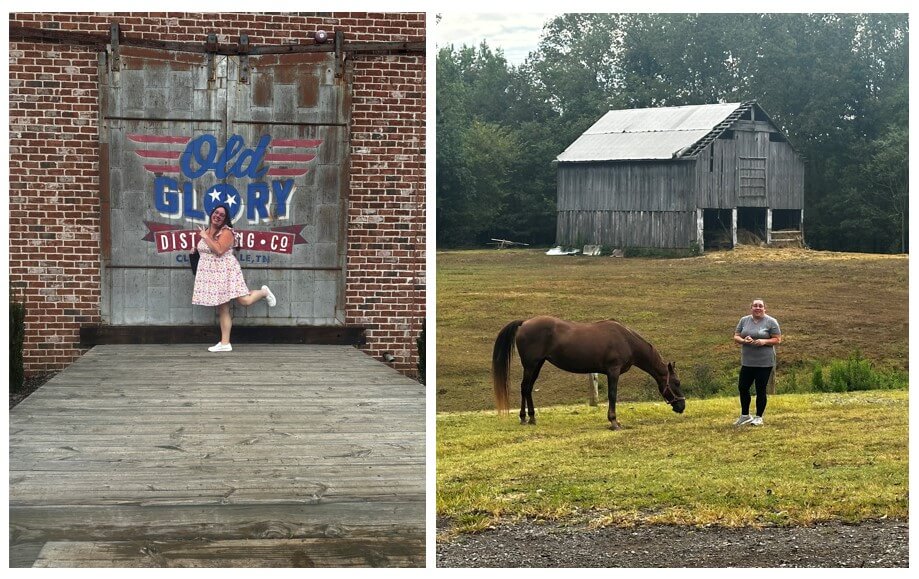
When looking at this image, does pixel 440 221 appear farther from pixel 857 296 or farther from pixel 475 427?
pixel 857 296

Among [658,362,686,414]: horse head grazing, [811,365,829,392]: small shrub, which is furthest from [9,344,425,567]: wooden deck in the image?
[811,365,829,392]: small shrub

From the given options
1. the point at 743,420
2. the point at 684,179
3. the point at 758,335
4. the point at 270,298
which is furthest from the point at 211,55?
the point at 743,420

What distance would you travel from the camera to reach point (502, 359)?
580 centimetres

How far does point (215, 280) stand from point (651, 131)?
2468 mm

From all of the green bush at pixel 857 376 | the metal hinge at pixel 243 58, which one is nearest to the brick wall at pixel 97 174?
the metal hinge at pixel 243 58

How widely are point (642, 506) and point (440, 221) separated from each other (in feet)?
4.65

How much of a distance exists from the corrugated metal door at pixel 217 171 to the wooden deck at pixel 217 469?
0.80 m

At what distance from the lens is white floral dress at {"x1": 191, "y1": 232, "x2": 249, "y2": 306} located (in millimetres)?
6500

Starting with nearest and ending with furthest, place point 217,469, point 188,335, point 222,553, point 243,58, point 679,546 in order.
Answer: point 222,553 → point 217,469 → point 679,546 → point 188,335 → point 243,58

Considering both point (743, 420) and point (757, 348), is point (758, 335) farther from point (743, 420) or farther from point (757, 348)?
point (743, 420)

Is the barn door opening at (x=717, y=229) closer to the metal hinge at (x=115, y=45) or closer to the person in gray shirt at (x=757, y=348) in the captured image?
the person in gray shirt at (x=757, y=348)

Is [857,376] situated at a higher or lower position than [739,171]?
lower

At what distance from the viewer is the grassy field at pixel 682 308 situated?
5465 millimetres
